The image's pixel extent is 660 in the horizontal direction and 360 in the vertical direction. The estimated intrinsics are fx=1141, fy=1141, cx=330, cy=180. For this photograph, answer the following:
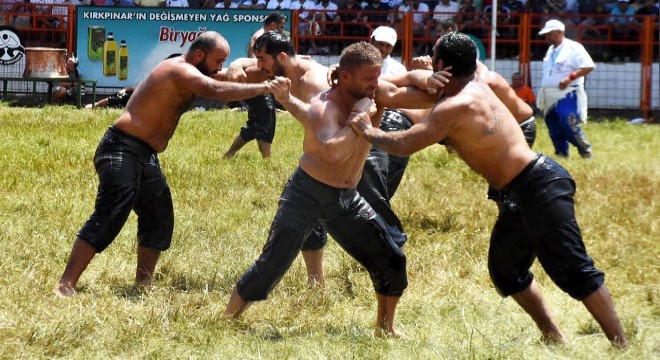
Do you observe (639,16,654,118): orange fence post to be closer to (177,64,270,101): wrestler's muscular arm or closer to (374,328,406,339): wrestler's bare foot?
(177,64,270,101): wrestler's muscular arm

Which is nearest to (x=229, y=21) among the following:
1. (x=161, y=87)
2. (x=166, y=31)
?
(x=166, y=31)

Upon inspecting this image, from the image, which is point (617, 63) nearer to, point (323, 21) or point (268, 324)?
point (323, 21)

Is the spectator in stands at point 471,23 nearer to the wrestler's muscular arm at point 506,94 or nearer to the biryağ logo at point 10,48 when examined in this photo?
the biryağ logo at point 10,48

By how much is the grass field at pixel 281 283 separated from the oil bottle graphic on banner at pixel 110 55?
7.56 meters

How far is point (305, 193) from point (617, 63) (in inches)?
623

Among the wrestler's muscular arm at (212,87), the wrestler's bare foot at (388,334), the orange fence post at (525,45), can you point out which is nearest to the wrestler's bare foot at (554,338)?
the wrestler's bare foot at (388,334)

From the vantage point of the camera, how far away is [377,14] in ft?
66.8

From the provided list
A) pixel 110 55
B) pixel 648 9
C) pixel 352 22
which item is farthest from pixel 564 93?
pixel 110 55

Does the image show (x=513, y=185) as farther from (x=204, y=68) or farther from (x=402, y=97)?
(x=204, y=68)

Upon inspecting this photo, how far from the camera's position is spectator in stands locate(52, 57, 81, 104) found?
19.3 m

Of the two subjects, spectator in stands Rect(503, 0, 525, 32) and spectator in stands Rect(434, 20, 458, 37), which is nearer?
spectator in stands Rect(434, 20, 458, 37)

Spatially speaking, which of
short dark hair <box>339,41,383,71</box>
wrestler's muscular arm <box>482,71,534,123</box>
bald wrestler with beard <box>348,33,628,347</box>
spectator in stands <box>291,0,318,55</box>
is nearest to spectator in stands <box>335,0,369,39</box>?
spectator in stands <box>291,0,318,55</box>

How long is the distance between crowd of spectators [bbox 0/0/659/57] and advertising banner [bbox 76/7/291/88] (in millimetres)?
757

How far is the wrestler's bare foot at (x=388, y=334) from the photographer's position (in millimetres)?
5570
